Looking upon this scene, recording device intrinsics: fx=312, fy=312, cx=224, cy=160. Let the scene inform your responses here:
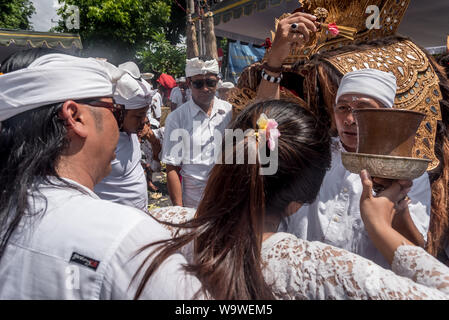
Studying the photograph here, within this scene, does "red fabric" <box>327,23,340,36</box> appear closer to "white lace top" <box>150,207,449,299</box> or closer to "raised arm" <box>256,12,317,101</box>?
"raised arm" <box>256,12,317,101</box>

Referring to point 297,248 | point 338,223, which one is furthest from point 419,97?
point 297,248

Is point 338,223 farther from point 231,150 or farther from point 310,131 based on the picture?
point 231,150

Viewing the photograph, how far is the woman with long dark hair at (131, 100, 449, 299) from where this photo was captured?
35.6 inches

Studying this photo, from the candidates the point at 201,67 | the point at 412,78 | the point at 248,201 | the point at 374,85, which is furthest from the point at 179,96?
the point at 248,201

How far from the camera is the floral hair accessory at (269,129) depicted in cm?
110

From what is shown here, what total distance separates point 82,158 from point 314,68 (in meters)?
1.49

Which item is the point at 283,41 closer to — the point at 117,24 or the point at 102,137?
the point at 102,137

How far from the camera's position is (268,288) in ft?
3.17

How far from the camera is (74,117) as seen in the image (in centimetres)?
112

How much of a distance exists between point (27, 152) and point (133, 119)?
1.77m

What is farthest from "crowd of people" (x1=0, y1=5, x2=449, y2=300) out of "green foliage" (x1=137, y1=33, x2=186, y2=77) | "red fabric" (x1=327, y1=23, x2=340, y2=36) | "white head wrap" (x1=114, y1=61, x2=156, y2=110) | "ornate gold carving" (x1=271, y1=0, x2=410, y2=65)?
"green foliage" (x1=137, y1=33, x2=186, y2=77)

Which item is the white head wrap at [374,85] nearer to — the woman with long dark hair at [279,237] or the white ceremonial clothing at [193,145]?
the woman with long dark hair at [279,237]

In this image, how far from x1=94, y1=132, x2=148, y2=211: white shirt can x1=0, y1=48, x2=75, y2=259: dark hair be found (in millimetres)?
1524

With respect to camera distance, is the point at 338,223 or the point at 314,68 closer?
the point at 338,223
